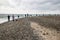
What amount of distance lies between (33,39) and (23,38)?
129 centimetres

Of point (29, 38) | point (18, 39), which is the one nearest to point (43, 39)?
point (29, 38)

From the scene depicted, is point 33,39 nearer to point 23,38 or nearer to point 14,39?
point 23,38

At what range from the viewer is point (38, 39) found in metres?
12.4

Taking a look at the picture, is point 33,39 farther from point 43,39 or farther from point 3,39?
point 3,39

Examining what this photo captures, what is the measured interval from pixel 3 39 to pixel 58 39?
6688 millimetres

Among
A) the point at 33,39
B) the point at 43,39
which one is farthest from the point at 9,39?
the point at 43,39

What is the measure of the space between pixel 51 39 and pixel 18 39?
13.1 ft

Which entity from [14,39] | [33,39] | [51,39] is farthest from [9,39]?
[51,39]

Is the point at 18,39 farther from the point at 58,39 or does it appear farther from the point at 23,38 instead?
the point at 58,39

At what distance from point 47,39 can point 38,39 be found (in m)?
1.09

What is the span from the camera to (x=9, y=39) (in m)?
12.5

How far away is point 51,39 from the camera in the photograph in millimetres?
12641

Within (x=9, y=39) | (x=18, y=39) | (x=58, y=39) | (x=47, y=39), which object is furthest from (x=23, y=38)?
(x=58, y=39)

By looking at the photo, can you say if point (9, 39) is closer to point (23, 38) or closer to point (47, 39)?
point (23, 38)
